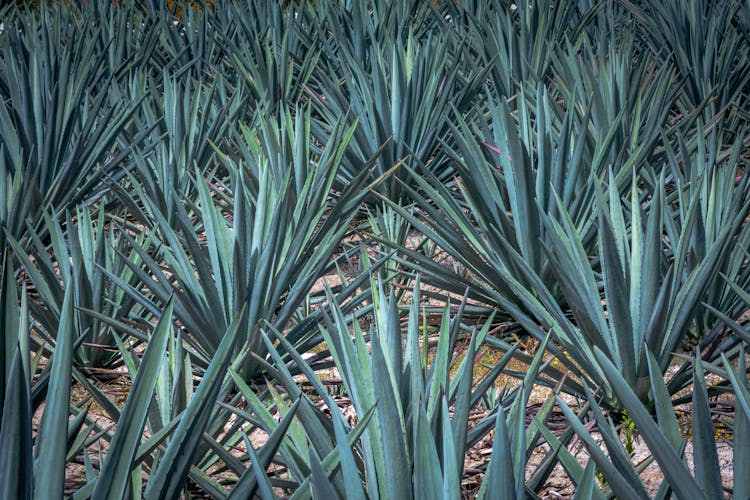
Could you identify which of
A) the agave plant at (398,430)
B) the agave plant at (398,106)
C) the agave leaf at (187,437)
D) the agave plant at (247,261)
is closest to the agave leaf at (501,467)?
the agave plant at (398,430)

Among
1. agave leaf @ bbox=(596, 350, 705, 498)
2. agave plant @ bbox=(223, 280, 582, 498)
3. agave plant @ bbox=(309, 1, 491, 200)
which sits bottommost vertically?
agave leaf @ bbox=(596, 350, 705, 498)

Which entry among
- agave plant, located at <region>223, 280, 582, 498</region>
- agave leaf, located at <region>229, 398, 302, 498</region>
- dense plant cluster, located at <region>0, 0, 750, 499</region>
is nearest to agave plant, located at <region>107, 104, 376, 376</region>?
dense plant cluster, located at <region>0, 0, 750, 499</region>

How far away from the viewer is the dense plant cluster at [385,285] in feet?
2.25

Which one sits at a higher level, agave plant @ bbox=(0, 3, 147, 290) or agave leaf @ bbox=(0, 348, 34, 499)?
agave plant @ bbox=(0, 3, 147, 290)

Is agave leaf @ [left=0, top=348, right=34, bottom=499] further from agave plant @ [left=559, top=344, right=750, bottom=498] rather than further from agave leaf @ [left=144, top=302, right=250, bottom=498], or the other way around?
agave plant @ [left=559, top=344, right=750, bottom=498]

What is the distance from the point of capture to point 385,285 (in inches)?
57.6

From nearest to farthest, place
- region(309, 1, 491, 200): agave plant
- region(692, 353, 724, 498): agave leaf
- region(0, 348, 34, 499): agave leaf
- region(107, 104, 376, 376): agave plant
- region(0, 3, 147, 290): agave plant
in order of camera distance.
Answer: region(0, 348, 34, 499): agave leaf, region(692, 353, 724, 498): agave leaf, region(107, 104, 376, 376): agave plant, region(0, 3, 147, 290): agave plant, region(309, 1, 491, 200): agave plant

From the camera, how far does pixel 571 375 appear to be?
4.05ft

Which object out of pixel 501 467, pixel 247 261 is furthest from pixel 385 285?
pixel 501 467

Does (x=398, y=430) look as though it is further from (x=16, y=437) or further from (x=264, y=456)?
(x=16, y=437)

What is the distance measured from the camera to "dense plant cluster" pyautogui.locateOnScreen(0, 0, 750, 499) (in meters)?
0.69

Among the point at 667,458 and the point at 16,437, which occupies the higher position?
the point at 16,437

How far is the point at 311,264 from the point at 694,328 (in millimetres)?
602

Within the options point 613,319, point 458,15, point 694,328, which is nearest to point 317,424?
point 613,319
